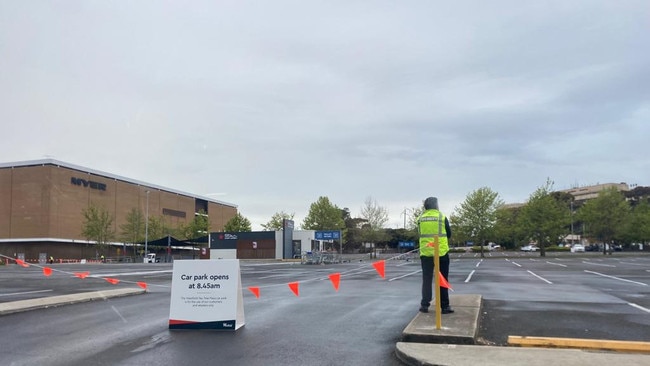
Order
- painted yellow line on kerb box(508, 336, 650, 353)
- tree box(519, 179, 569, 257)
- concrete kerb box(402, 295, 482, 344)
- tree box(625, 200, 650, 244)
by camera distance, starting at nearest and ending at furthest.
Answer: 1. painted yellow line on kerb box(508, 336, 650, 353)
2. concrete kerb box(402, 295, 482, 344)
3. tree box(519, 179, 569, 257)
4. tree box(625, 200, 650, 244)

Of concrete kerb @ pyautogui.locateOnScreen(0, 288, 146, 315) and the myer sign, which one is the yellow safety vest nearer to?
concrete kerb @ pyautogui.locateOnScreen(0, 288, 146, 315)

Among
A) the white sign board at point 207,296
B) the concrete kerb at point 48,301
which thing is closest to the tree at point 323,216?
the concrete kerb at point 48,301

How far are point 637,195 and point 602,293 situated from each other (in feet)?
429

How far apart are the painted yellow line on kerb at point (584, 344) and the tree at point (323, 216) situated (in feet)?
262

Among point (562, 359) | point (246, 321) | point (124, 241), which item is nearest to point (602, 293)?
point (562, 359)

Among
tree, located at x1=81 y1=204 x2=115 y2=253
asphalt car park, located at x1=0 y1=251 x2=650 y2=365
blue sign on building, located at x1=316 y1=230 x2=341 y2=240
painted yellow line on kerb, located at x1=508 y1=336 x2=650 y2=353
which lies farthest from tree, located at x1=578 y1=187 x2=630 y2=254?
tree, located at x1=81 y1=204 x2=115 y2=253

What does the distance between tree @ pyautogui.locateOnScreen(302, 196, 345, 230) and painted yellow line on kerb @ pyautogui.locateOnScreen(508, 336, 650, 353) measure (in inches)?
3138

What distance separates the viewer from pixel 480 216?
5953 centimetres

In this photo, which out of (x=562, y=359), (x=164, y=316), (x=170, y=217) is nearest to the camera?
(x=562, y=359)

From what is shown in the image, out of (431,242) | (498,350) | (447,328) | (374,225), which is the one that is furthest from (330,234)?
(498,350)

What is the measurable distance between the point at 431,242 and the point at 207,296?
4025 mm

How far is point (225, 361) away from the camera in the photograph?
6.36 m

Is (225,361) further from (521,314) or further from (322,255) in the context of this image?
(322,255)

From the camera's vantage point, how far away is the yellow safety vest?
330 inches
